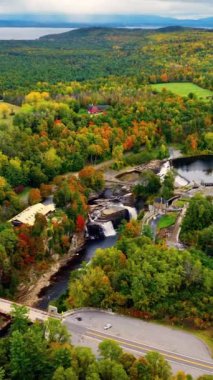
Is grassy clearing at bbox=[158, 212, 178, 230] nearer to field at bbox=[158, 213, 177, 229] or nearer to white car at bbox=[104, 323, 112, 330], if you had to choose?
field at bbox=[158, 213, 177, 229]

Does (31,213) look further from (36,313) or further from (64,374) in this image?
(64,374)

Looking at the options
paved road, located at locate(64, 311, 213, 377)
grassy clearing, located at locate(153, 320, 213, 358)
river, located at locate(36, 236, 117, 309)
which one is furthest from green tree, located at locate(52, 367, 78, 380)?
river, located at locate(36, 236, 117, 309)

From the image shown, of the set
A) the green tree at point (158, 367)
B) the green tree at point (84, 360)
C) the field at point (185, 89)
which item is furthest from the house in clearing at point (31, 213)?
the field at point (185, 89)

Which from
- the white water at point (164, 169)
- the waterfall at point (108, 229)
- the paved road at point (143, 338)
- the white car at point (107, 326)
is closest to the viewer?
the paved road at point (143, 338)

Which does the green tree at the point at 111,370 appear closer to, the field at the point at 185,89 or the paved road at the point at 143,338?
the paved road at the point at 143,338

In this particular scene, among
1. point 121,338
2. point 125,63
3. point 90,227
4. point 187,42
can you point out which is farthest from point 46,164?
point 187,42

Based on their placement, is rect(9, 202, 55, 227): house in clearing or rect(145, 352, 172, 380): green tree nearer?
rect(145, 352, 172, 380): green tree

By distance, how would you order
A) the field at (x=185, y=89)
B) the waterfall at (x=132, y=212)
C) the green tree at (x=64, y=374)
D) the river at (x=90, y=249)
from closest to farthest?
the green tree at (x=64, y=374), the river at (x=90, y=249), the waterfall at (x=132, y=212), the field at (x=185, y=89)
